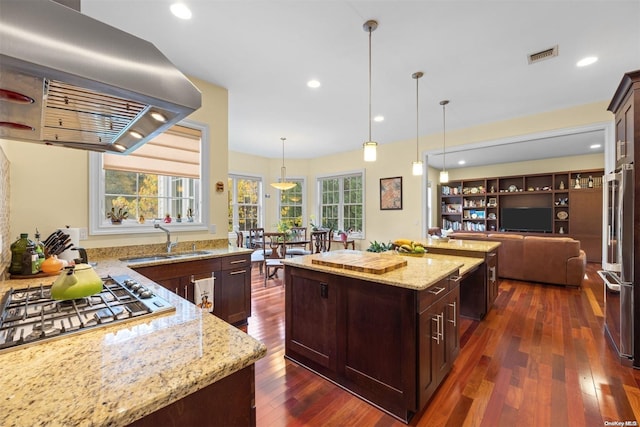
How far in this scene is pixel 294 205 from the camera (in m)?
7.54

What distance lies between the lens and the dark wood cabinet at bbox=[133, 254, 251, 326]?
95.6 inches

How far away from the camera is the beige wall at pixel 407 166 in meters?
4.21

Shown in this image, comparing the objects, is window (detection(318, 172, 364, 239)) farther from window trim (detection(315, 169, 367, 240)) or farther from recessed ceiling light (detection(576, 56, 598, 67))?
recessed ceiling light (detection(576, 56, 598, 67))

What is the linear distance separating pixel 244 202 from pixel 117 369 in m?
6.26

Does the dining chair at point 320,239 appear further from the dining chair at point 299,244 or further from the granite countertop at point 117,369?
the granite countertop at point 117,369

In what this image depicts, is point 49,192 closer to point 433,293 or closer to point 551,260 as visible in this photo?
point 433,293

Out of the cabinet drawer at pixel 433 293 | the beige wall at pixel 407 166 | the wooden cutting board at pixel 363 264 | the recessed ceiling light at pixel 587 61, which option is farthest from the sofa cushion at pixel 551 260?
the wooden cutting board at pixel 363 264

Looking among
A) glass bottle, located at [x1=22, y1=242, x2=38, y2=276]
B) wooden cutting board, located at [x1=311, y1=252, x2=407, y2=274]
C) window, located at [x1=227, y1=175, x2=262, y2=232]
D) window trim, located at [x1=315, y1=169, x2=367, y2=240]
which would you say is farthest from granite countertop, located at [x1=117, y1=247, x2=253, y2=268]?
window trim, located at [x1=315, y1=169, x2=367, y2=240]

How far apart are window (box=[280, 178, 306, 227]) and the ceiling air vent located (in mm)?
5537

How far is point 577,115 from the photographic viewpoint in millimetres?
3979

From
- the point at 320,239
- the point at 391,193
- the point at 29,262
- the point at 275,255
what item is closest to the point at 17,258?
the point at 29,262

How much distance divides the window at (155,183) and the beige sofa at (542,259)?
500 cm

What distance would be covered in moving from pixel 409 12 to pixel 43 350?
290cm

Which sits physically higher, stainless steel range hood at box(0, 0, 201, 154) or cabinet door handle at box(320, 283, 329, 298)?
stainless steel range hood at box(0, 0, 201, 154)
